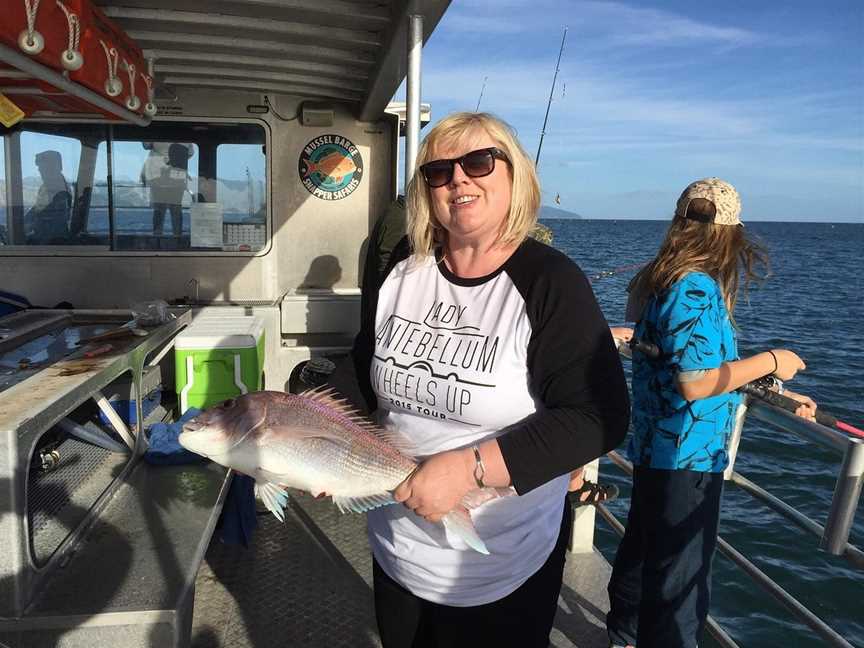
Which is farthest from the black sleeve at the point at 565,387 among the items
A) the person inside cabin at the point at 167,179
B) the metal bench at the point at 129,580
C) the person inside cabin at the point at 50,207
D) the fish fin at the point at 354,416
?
the person inside cabin at the point at 50,207

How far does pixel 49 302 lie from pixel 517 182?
540 centimetres

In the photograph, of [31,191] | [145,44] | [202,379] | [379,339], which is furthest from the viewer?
[31,191]

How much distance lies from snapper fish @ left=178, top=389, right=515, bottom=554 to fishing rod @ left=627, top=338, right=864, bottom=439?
119cm

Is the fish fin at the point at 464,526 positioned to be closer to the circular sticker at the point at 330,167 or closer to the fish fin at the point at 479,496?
the fish fin at the point at 479,496

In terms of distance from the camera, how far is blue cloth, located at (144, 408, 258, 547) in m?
3.31

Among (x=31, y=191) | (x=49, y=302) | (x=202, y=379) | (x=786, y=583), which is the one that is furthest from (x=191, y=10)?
(x=786, y=583)

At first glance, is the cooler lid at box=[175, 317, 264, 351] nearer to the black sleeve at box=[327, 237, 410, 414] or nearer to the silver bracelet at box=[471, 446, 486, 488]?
the black sleeve at box=[327, 237, 410, 414]

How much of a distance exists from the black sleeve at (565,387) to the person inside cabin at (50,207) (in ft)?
17.9

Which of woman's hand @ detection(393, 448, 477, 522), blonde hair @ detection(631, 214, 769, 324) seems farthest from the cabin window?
woman's hand @ detection(393, 448, 477, 522)

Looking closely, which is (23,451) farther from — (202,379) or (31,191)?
(31,191)

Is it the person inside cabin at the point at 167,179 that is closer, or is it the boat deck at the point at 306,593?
the boat deck at the point at 306,593

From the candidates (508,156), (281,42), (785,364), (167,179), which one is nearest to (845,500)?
(785,364)

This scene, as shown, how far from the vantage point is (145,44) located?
4602 millimetres

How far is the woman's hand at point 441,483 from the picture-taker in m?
1.69
